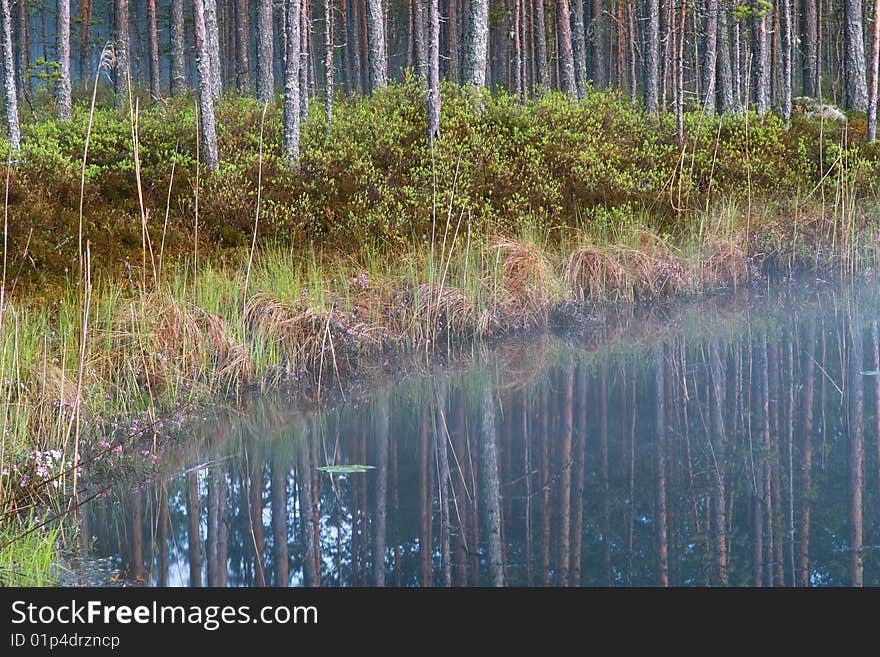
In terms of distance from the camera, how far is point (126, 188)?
11797mm

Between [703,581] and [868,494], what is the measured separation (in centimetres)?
163

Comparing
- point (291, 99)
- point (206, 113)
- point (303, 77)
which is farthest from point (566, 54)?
point (206, 113)

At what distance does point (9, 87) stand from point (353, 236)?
593 centimetres

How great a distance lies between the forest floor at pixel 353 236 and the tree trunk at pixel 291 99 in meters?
0.23

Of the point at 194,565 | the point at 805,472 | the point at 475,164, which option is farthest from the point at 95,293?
the point at 475,164

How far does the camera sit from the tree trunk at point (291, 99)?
12938mm

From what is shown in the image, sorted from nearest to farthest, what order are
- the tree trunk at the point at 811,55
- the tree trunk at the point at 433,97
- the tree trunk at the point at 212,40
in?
the tree trunk at the point at 433,97 → the tree trunk at the point at 212,40 → the tree trunk at the point at 811,55

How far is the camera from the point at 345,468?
6379 mm

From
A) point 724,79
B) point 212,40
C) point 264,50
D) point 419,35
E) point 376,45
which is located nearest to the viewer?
point 376,45

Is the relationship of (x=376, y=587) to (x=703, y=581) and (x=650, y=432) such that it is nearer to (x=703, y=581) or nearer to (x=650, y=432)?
(x=703, y=581)

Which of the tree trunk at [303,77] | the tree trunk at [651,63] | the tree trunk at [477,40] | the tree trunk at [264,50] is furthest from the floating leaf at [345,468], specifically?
the tree trunk at [264,50]

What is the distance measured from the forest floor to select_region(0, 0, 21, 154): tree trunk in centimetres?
24

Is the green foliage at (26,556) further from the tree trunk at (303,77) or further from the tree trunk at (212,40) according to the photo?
the tree trunk at (212,40)

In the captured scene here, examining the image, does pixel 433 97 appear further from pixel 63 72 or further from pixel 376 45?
pixel 63 72
